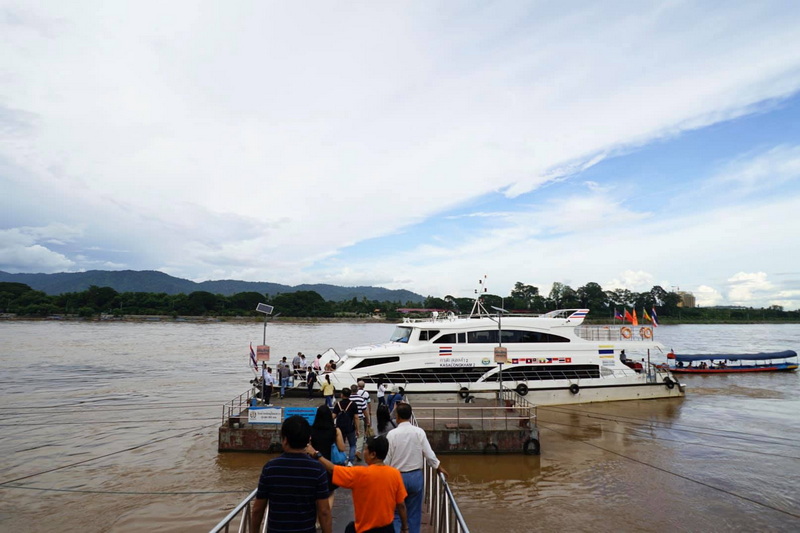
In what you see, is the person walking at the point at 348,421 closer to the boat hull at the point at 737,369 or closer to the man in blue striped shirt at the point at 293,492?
the man in blue striped shirt at the point at 293,492

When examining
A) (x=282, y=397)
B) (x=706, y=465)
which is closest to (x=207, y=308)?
(x=282, y=397)

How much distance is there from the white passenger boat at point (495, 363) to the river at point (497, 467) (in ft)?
2.98

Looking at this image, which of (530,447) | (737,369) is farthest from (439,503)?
(737,369)

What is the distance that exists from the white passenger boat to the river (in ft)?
2.98

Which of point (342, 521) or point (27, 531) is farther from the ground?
point (342, 521)

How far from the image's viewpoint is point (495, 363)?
1925 centimetres

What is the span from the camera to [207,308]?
11631 centimetres

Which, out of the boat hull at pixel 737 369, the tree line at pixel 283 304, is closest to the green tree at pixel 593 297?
the tree line at pixel 283 304

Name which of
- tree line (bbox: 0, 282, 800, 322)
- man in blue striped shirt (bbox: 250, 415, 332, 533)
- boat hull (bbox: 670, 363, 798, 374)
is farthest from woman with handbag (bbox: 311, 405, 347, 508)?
tree line (bbox: 0, 282, 800, 322)

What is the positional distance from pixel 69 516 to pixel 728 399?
28.8 metres

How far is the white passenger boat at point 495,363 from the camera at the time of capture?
18.4 meters

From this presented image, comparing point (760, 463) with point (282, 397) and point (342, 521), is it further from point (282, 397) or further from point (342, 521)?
point (282, 397)

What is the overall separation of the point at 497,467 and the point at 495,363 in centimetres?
736

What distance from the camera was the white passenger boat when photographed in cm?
1839
